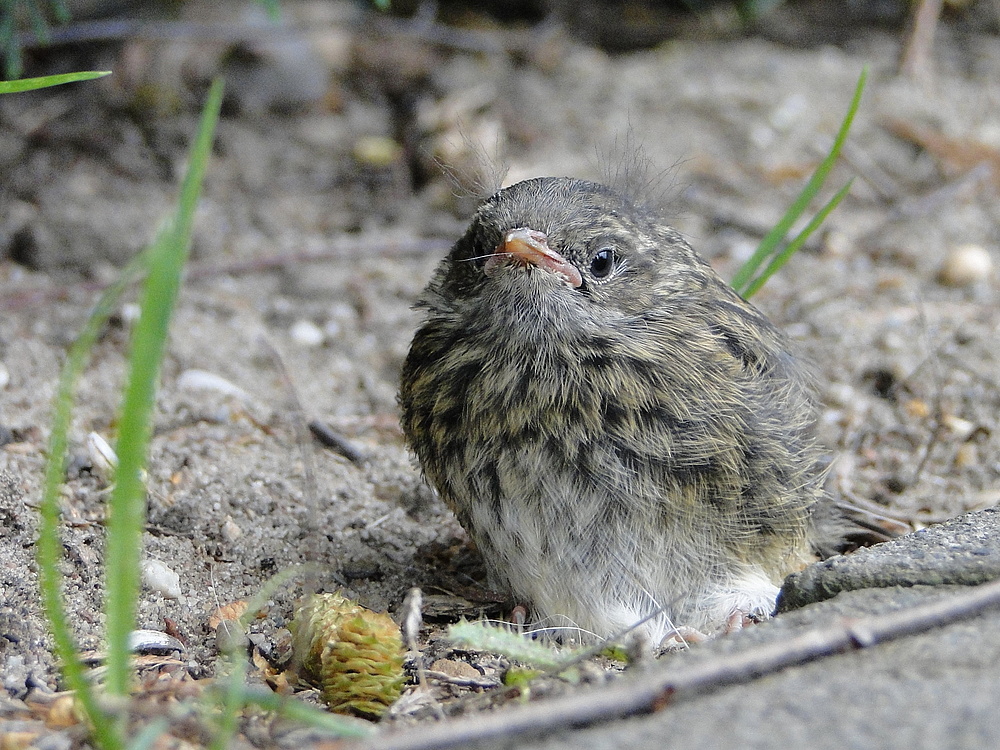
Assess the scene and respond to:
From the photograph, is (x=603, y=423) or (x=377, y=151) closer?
(x=603, y=423)

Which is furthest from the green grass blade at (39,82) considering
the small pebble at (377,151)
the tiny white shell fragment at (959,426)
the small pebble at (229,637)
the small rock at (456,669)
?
the small pebble at (377,151)

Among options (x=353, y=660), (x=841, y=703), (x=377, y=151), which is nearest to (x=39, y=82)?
(x=353, y=660)

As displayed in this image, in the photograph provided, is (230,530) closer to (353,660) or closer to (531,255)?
(353,660)

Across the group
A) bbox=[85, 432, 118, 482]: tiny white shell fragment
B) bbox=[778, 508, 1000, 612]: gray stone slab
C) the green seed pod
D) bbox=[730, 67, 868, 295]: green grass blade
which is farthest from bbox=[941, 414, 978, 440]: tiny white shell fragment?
bbox=[85, 432, 118, 482]: tiny white shell fragment

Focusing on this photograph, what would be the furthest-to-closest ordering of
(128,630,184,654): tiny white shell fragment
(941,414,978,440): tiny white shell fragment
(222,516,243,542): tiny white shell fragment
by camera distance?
(941,414,978,440): tiny white shell fragment < (222,516,243,542): tiny white shell fragment < (128,630,184,654): tiny white shell fragment

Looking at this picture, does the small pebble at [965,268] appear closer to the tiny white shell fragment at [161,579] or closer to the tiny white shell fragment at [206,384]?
the tiny white shell fragment at [206,384]

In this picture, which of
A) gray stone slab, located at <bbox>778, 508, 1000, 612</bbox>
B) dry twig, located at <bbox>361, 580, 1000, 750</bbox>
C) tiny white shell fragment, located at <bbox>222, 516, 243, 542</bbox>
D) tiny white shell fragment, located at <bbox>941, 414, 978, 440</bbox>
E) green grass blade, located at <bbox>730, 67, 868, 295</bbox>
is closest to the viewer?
dry twig, located at <bbox>361, 580, 1000, 750</bbox>

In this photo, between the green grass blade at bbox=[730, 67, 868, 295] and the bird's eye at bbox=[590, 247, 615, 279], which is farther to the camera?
the green grass blade at bbox=[730, 67, 868, 295]

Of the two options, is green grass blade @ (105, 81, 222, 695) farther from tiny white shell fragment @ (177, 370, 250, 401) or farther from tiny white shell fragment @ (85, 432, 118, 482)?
tiny white shell fragment @ (177, 370, 250, 401)
